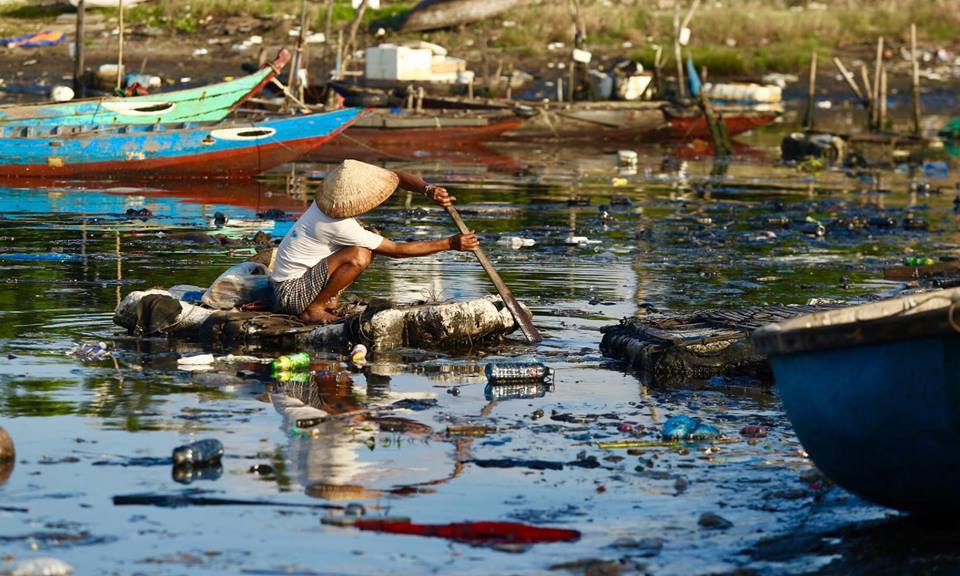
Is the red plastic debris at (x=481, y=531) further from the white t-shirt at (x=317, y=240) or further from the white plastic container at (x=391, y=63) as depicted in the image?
the white plastic container at (x=391, y=63)

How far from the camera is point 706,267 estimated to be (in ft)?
43.9

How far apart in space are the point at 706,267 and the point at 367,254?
16.2ft

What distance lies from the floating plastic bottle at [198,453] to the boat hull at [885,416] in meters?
2.31

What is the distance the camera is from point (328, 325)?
914cm

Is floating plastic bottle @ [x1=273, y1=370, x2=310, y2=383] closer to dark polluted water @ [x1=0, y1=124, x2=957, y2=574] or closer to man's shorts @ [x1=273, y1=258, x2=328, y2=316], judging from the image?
dark polluted water @ [x1=0, y1=124, x2=957, y2=574]

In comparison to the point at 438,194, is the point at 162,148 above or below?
below

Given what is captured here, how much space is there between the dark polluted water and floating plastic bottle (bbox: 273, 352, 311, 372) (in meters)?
0.17

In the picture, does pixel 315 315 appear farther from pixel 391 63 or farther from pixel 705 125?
pixel 705 125

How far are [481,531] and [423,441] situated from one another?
1.40m

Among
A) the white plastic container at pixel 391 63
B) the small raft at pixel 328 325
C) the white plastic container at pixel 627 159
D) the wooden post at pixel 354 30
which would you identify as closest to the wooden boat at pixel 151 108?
the wooden post at pixel 354 30

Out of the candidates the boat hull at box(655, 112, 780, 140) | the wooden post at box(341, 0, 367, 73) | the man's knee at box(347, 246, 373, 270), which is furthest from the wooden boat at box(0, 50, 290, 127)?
the boat hull at box(655, 112, 780, 140)

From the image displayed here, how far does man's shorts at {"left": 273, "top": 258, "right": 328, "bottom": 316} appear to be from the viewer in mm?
9172

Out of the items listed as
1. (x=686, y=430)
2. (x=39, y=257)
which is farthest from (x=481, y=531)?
(x=39, y=257)

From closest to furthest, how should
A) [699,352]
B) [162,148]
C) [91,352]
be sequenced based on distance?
[699,352], [91,352], [162,148]
